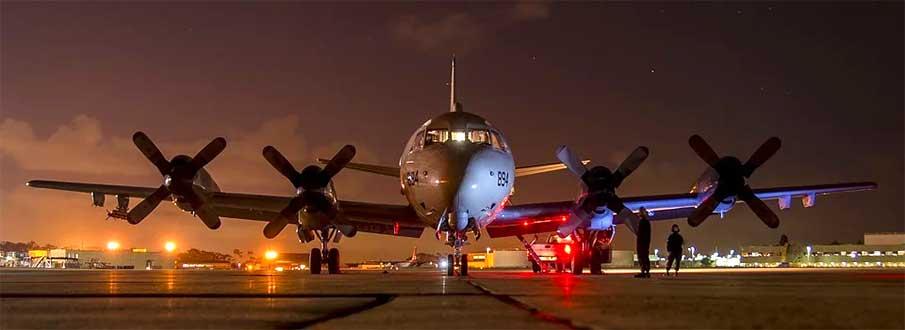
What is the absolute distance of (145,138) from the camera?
2880 cm

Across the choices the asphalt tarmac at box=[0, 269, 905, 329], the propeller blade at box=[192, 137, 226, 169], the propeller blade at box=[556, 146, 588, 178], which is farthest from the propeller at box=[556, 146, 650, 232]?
the asphalt tarmac at box=[0, 269, 905, 329]

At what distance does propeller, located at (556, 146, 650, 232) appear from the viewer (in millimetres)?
28188

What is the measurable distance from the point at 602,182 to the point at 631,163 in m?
1.52

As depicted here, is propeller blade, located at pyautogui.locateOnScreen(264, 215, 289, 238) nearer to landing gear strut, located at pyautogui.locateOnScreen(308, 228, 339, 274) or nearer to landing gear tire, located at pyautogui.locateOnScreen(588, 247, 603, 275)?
landing gear strut, located at pyautogui.locateOnScreen(308, 228, 339, 274)

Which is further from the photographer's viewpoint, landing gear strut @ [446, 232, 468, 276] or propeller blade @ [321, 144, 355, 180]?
propeller blade @ [321, 144, 355, 180]

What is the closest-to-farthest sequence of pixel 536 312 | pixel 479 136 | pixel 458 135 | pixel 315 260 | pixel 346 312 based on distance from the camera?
pixel 536 312 → pixel 346 312 → pixel 458 135 → pixel 479 136 → pixel 315 260

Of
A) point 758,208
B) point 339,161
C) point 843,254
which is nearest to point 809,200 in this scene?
point 758,208

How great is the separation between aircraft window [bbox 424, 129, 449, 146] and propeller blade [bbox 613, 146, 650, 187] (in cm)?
717

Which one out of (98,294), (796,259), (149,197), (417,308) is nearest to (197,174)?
(149,197)

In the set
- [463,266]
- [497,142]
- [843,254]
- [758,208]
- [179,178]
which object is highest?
[497,142]

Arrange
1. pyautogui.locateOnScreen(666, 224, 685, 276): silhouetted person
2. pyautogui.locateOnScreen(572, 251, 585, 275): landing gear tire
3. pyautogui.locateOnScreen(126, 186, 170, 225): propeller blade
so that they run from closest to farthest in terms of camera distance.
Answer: pyautogui.locateOnScreen(666, 224, 685, 276): silhouetted person < pyautogui.locateOnScreen(126, 186, 170, 225): propeller blade < pyautogui.locateOnScreen(572, 251, 585, 275): landing gear tire

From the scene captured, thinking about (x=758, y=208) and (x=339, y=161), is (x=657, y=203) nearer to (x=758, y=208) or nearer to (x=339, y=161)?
(x=758, y=208)

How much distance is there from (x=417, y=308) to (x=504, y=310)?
92 centimetres

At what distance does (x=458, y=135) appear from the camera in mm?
24828
